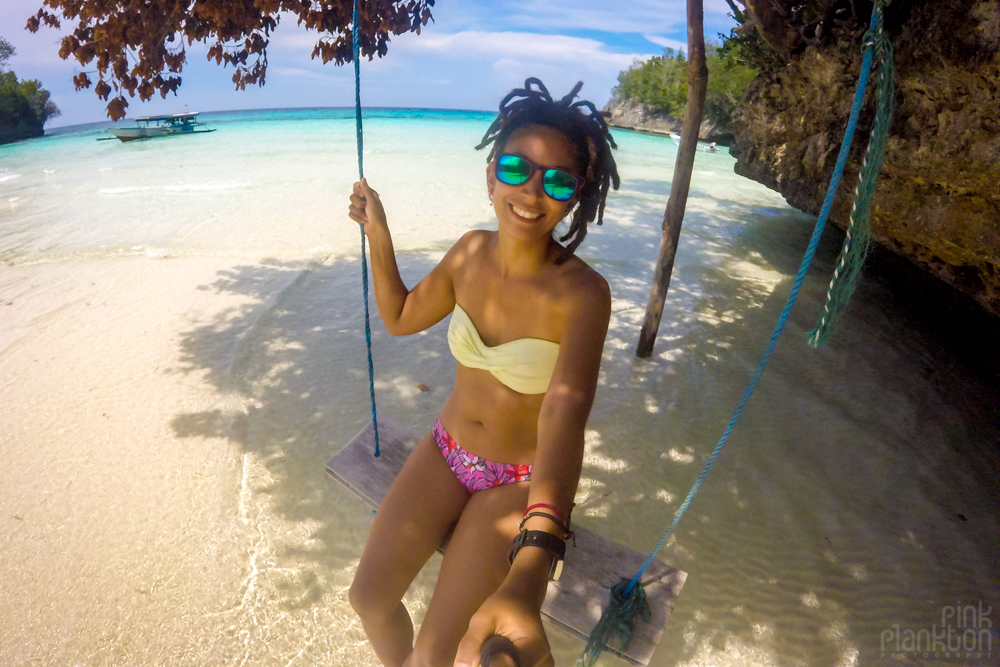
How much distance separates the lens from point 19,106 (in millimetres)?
33781

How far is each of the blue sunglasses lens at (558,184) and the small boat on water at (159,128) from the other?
103 feet

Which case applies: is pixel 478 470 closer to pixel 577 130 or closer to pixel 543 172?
pixel 543 172

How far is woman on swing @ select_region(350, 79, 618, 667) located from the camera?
1409 millimetres

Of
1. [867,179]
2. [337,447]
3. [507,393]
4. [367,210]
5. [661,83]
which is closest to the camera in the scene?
[867,179]

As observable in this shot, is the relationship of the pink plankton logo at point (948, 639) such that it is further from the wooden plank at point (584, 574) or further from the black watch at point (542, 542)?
the black watch at point (542, 542)

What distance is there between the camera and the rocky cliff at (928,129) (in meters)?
2.68

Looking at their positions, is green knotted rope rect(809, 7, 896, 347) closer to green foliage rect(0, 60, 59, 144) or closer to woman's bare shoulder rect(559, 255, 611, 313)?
woman's bare shoulder rect(559, 255, 611, 313)

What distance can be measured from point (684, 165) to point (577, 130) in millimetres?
2798

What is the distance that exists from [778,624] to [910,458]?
180 centimetres

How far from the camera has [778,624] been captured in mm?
2430

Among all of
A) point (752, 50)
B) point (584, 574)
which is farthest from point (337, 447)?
point (752, 50)

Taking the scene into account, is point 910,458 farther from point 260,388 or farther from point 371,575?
point 260,388

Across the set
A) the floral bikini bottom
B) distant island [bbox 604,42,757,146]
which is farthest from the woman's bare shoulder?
distant island [bbox 604,42,757,146]

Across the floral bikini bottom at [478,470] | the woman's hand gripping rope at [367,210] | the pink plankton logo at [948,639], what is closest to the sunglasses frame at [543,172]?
the woman's hand gripping rope at [367,210]
